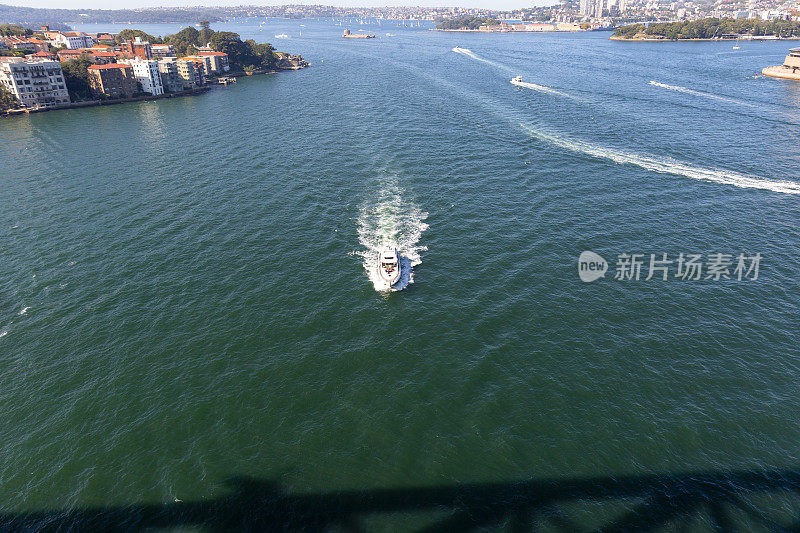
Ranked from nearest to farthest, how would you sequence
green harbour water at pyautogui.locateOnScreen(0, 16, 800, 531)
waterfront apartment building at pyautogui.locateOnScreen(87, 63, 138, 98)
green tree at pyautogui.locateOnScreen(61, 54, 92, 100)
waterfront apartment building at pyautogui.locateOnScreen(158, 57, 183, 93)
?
green harbour water at pyautogui.locateOnScreen(0, 16, 800, 531)
green tree at pyautogui.locateOnScreen(61, 54, 92, 100)
waterfront apartment building at pyautogui.locateOnScreen(87, 63, 138, 98)
waterfront apartment building at pyautogui.locateOnScreen(158, 57, 183, 93)

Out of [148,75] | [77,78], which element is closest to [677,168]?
[148,75]

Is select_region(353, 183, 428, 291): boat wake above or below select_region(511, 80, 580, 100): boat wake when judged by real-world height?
below

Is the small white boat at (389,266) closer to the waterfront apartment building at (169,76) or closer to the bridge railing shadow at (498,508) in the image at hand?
the bridge railing shadow at (498,508)

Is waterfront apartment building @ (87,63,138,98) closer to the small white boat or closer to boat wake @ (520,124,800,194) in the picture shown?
boat wake @ (520,124,800,194)

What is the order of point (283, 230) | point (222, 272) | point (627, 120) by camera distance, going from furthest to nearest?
point (627, 120) < point (283, 230) < point (222, 272)

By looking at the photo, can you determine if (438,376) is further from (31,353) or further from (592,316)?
(31,353)

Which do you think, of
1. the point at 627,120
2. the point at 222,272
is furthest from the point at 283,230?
the point at 627,120

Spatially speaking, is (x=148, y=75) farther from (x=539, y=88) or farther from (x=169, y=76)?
(x=539, y=88)

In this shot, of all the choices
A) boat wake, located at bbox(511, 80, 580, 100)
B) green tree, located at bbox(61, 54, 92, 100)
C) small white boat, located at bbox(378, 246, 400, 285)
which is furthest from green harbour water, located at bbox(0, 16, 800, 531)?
green tree, located at bbox(61, 54, 92, 100)
